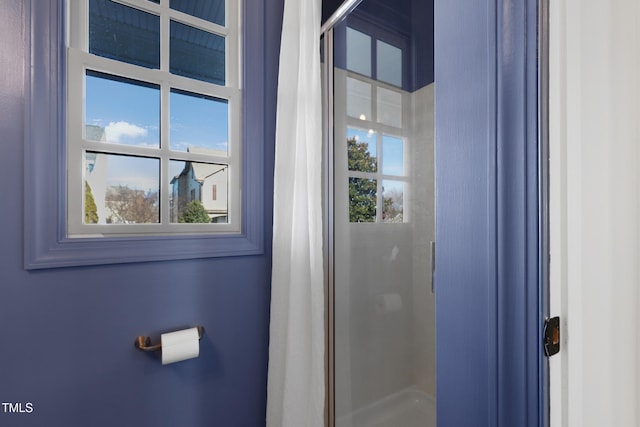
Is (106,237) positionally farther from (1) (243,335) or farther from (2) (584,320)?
(2) (584,320)

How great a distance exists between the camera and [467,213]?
1.65 feet

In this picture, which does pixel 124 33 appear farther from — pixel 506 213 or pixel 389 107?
pixel 506 213

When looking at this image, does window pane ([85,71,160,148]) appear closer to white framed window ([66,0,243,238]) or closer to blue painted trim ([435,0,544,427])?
white framed window ([66,0,243,238])

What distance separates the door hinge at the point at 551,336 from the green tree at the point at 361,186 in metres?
0.83

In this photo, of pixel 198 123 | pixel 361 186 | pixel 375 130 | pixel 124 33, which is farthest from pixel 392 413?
pixel 124 33

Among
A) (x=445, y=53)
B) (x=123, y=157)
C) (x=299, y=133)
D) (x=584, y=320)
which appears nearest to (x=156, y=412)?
(x=123, y=157)

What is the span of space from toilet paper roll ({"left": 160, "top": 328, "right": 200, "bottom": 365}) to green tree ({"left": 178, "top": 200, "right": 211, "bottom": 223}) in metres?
0.41

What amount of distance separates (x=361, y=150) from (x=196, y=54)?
0.77 metres

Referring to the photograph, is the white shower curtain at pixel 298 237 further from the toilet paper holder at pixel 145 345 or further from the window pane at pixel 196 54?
the toilet paper holder at pixel 145 345

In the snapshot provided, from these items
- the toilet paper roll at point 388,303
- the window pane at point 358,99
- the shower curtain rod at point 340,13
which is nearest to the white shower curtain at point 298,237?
the shower curtain rod at point 340,13

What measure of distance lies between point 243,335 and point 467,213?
103 cm

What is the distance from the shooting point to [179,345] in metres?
1.00

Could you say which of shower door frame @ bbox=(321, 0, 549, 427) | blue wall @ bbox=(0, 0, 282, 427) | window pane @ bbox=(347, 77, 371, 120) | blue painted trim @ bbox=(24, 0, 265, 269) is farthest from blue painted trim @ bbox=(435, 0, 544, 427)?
blue painted trim @ bbox=(24, 0, 265, 269)

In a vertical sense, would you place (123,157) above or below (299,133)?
below
